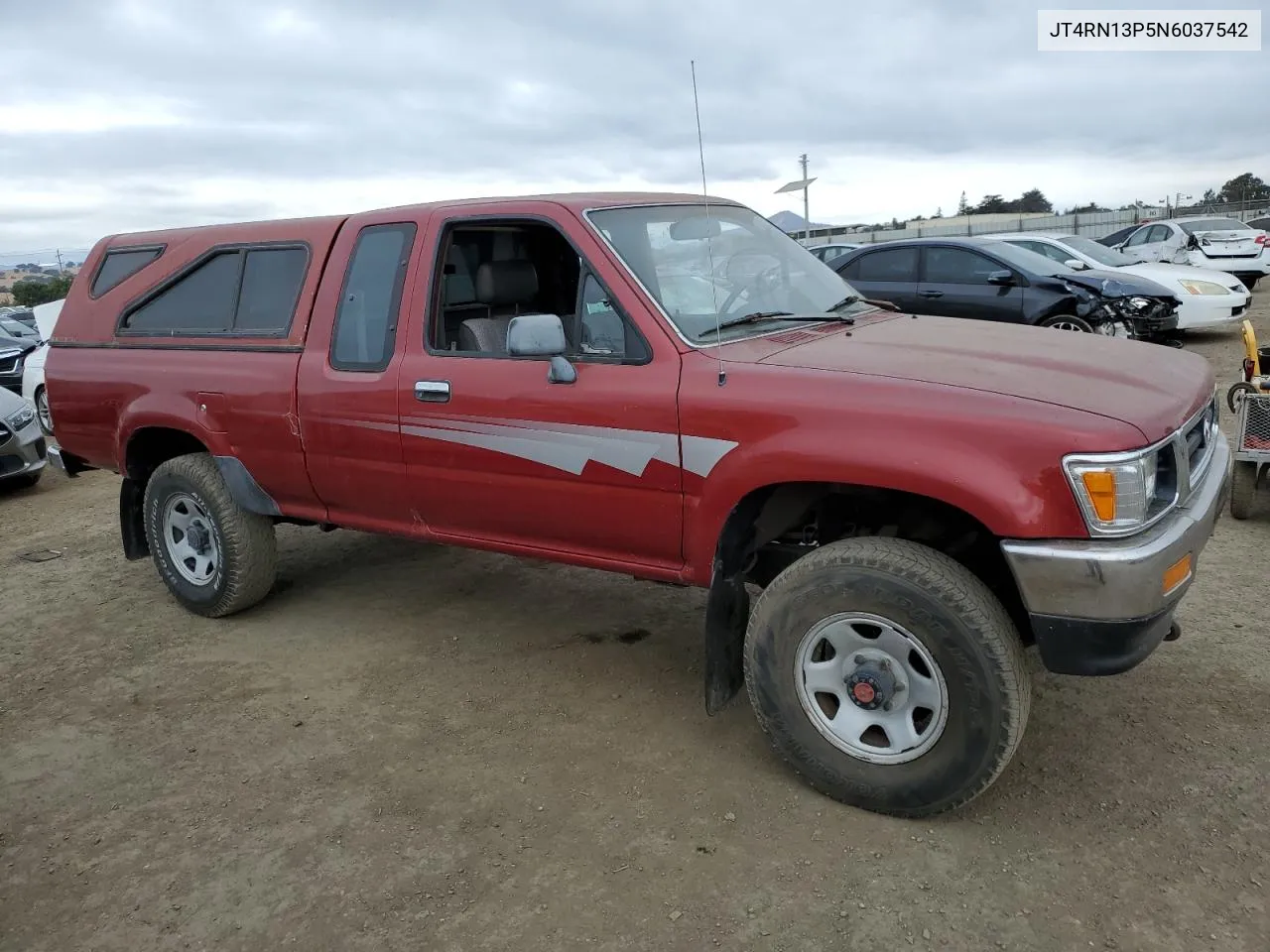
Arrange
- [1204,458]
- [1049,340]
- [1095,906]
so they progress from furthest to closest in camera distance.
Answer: [1049,340] < [1204,458] < [1095,906]

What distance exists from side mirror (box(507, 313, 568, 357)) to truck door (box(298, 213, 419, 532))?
2.59ft

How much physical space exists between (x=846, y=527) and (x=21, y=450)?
8.25 meters

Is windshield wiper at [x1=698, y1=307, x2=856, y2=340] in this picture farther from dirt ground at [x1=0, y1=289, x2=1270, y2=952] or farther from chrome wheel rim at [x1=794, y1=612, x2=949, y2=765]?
dirt ground at [x1=0, y1=289, x2=1270, y2=952]

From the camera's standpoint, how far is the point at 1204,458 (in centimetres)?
328

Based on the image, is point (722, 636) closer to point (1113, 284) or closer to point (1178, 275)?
point (1113, 284)

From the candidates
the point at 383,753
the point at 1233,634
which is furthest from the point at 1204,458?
the point at 383,753

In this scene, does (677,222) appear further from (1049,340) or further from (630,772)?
(630,772)

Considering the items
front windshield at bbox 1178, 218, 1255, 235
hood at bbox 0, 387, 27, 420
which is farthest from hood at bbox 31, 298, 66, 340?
front windshield at bbox 1178, 218, 1255, 235

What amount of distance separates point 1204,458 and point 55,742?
14.6 feet

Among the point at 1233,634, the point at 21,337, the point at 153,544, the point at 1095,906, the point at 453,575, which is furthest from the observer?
the point at 21,337

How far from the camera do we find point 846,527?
11.5 ft

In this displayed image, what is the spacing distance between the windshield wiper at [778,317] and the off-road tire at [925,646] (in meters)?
0.97

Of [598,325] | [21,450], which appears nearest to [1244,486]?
[598,325]

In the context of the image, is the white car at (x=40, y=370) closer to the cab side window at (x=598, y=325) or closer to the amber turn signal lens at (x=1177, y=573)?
the cab side window at (x=598, y=325)
